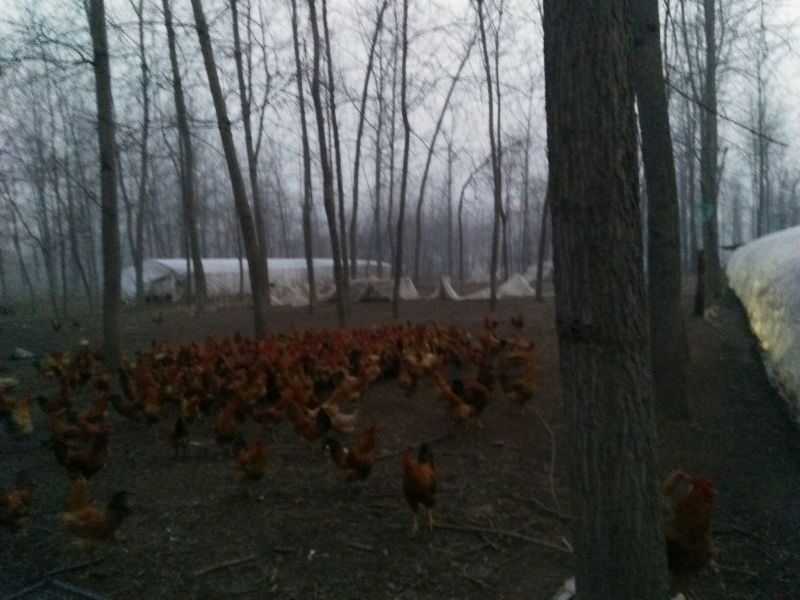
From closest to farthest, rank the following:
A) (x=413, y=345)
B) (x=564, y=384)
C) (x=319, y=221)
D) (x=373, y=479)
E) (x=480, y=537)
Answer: (x=564, y=384) → (x=480, y=537) → (x=373, y=479) → (x=413, y=345) → (x=319, y=221)

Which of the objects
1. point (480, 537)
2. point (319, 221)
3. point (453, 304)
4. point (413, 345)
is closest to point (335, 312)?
point (453, 304)

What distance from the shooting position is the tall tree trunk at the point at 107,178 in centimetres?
960

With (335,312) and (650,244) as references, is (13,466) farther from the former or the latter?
(335,312)

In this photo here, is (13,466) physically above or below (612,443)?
below

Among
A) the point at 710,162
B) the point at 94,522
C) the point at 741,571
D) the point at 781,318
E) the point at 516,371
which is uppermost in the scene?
the point at 710,162

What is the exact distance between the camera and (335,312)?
19.8m

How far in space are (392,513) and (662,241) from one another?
3818mm

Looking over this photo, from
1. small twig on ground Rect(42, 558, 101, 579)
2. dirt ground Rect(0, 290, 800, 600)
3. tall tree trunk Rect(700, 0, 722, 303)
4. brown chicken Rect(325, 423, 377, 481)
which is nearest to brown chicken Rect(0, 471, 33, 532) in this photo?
dirt ground Rect(0, 290, 800, 600)

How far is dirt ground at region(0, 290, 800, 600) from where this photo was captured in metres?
3.79

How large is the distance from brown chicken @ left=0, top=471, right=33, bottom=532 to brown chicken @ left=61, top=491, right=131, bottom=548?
1.76 feet

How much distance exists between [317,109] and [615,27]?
1196cm

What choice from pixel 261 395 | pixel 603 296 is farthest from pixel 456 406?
pixel 603 296

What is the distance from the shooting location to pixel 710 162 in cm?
1744

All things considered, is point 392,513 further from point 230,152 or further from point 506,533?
point 230,152
